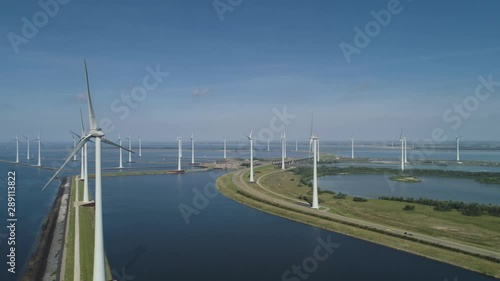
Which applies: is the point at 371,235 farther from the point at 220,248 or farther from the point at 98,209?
the point at 98,209

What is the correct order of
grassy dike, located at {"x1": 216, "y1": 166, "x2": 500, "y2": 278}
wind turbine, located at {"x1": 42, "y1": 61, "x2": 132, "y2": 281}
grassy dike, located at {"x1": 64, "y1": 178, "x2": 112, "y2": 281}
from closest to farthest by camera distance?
wind turbine, located at {"x1": 42, "y1": 61, "x2": 132, "y2": 281}
grassy dike, located at {"x1": 64, "y1": 178, "x2": 112, "y2": 281}
grassy dike, located at {"x1": 216, "y1": 166, "x2": 500, "y2": 278}

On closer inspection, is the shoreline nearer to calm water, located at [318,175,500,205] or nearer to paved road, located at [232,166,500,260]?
paved road, located at [232,166,500,260]

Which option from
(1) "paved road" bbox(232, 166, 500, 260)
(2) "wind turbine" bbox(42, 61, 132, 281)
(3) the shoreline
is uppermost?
(2) "wind turbine" bbox(42, 61, 132, 281)

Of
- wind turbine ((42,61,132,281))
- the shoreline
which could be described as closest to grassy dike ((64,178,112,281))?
the shoreline

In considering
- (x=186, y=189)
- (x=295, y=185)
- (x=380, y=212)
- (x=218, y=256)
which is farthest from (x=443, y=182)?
(x=218, y=256)

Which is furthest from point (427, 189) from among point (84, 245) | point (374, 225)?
point (84, 245)

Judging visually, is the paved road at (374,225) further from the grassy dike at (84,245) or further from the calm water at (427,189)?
the grassy dike at (84,245)

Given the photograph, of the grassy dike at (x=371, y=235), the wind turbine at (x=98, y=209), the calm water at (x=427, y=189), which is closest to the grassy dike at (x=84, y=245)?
Answer: the wind turbine at (x=98, y=209)

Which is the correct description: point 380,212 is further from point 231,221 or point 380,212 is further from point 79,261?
point 79,261
